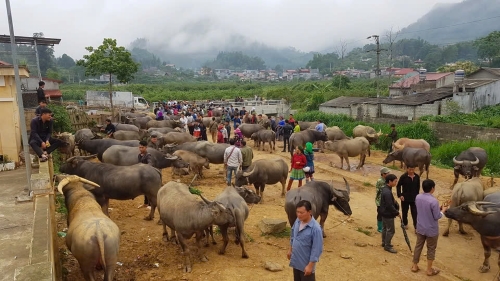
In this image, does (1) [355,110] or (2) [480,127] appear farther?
(1) [355,110]

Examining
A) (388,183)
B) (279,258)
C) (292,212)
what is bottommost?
(279,258)

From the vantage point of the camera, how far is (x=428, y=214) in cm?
673

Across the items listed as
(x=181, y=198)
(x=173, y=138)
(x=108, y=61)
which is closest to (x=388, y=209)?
(x=181, y=198)

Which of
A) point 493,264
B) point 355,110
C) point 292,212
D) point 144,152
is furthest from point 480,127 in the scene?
point 144,152

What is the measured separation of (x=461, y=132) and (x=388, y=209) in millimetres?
13022

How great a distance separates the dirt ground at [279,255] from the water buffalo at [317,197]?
2.58ft

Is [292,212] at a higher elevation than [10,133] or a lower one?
lower

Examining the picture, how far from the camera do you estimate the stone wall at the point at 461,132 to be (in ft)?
56.2

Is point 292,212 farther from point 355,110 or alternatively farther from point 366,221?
point 355,110

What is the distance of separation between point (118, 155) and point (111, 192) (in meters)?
2.96

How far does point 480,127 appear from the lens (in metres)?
17.6

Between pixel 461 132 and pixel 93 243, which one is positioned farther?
pixel 461 132

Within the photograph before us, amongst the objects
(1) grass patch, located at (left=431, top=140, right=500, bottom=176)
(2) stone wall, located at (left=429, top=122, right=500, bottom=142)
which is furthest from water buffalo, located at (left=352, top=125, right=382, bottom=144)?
(1) grass patch, located at (left=431, top=140, right=500, bottom=176)

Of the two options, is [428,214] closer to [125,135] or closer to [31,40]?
[125,135]
